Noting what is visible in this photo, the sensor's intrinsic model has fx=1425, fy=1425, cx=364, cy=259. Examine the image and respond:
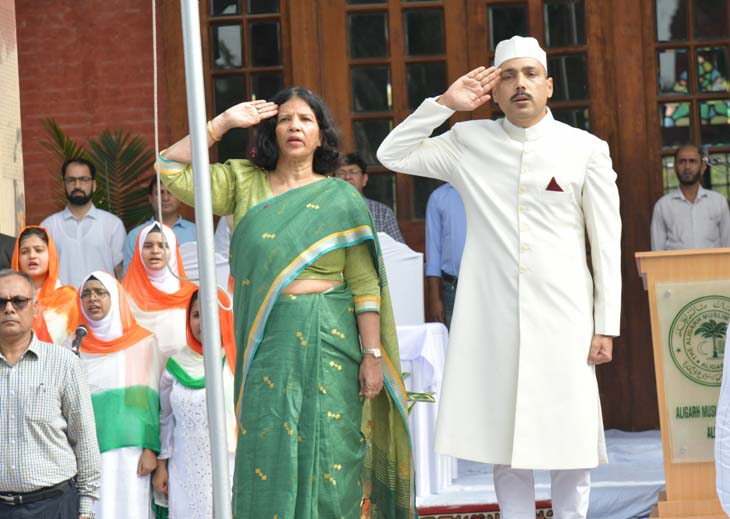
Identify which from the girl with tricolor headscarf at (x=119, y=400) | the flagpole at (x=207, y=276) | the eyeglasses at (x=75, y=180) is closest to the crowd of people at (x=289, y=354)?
the flagpole at (x=207, y=276)

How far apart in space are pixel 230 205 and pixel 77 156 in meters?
4.13

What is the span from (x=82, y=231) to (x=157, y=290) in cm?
135

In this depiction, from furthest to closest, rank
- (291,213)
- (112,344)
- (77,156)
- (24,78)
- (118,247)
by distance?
Answer: 1. (24,78)
2. (77,156)
3. (118,247)
4. (112,344)
5. (291,213)

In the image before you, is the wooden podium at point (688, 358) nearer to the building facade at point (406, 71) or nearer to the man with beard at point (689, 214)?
the man with beard at point (689, 214)

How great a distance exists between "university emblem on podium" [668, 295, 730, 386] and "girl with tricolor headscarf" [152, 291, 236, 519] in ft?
6.31

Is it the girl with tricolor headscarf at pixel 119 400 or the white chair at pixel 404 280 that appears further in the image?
the white chair at pixel 404 280

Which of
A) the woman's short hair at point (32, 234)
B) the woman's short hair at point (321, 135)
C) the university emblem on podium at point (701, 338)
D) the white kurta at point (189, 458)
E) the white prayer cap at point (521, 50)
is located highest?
the white prayer cap at point (521, 50)

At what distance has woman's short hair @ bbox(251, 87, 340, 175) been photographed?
4473 millimetres

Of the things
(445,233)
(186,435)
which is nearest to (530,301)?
(186,435)

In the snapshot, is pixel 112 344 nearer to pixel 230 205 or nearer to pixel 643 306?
pixel 230 205

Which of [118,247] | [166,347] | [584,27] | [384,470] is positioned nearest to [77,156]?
[118,247]

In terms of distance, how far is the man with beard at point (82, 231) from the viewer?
25.5ft

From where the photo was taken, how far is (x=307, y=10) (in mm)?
8875

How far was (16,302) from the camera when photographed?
15.8 ft
